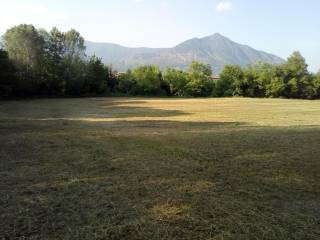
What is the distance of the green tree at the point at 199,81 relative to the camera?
7438 cm

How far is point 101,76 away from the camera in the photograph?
2611 inches

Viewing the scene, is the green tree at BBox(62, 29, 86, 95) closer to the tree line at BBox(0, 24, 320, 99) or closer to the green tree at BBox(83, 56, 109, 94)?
the tree line at BBox(0, 24, 320, 99)

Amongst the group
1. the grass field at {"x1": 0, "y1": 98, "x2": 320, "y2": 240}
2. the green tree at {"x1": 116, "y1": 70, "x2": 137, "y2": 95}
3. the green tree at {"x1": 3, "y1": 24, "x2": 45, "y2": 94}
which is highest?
the green tree at {"x1": 3, "y1": 24, "x2": 45, "y2": 94}

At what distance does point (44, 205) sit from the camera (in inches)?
253

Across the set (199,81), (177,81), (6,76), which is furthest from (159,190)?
(199,81)

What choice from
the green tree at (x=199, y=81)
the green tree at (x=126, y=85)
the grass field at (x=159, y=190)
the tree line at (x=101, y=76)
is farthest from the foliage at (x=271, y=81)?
the grass field at (x=159, y=190)

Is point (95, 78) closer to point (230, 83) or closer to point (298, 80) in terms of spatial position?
point (230, 83)

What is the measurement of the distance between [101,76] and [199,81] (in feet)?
64.3

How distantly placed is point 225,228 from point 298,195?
94.7 inches

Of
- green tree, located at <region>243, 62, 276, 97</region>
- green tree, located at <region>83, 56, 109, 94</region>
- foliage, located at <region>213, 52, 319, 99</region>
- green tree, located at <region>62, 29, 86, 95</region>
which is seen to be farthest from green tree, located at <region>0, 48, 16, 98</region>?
green tree, located at <region>243, 62, 276, 97</region>

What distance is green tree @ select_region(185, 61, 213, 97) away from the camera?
74.4 meters

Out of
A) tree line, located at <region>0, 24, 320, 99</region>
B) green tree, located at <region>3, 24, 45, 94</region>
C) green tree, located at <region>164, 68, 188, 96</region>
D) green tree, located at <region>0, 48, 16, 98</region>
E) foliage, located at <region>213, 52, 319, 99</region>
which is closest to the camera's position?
green tree, located at <region>0, 48, 16, 98</region>

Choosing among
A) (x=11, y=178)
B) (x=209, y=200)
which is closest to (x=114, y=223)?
(x=209, y=200)

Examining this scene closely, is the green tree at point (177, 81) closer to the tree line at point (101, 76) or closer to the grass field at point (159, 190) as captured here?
the tree line at point (101, 76)
